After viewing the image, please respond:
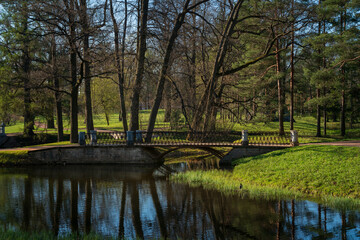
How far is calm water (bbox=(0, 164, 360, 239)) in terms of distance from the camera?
9773mm

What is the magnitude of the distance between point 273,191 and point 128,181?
7.23 metres

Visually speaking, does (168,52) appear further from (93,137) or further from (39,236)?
(39,236)

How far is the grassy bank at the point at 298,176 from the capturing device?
1325cm

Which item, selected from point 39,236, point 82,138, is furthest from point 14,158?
point 39,236

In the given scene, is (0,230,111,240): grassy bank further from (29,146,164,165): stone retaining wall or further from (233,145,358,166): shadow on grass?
(29,146,164,165): stone retaining wall

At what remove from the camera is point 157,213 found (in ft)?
38.6

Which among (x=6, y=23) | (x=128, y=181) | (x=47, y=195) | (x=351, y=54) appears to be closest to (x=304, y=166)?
(x=128, y=181)

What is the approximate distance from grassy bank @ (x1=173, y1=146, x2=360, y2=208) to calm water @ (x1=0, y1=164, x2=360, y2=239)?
3.58ft

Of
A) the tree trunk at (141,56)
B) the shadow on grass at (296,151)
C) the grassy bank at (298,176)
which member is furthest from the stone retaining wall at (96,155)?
the shadow on grass at (296,151)

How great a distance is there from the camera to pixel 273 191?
13.8 m

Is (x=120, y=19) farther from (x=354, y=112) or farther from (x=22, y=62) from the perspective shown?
(x=354, y=112)

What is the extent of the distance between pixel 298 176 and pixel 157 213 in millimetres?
6646

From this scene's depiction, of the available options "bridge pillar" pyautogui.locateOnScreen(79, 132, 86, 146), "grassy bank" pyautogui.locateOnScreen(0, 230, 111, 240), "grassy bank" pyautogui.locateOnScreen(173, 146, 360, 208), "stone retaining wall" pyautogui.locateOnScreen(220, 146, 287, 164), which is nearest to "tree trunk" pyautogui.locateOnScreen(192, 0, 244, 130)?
"stone retaining wall" pyautogui.locateOnScreen(220, 146, 287, 164)

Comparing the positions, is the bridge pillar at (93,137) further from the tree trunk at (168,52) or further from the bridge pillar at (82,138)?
the tree trunk at (168,52)
